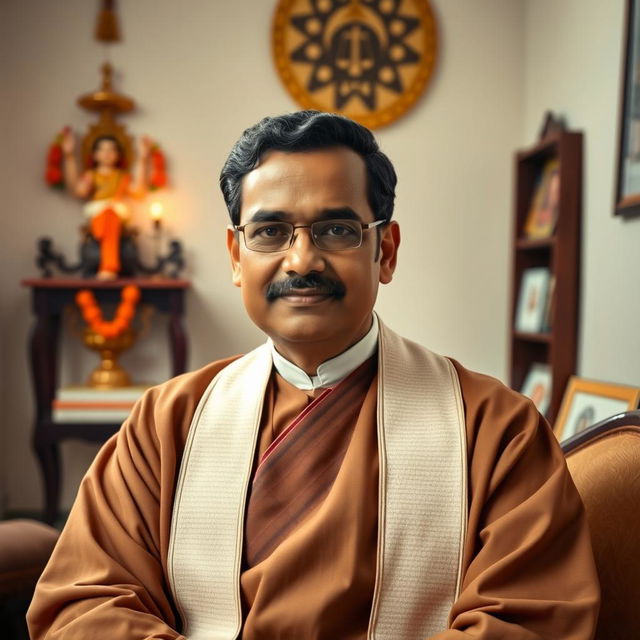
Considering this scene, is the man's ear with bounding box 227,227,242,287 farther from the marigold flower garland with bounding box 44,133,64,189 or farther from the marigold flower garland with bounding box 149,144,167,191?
the marigold flower garland with bounding box 44,133,64,189

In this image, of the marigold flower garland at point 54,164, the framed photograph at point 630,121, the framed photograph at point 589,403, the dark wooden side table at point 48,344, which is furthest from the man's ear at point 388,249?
the marigold flower garland at point 54,164

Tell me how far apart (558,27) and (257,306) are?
2.95 m

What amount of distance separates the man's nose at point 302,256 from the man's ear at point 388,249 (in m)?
0.22

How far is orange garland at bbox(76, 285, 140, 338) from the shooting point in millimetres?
3918

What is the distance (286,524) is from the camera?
4.77ft

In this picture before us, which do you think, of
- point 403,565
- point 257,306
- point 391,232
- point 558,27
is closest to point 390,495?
point 403,565

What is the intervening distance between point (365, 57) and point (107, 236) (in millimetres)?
1657

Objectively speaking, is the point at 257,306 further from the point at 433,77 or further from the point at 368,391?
the point at 433,77

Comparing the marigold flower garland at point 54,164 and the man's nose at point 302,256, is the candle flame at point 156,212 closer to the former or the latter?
the marigold flower garland at point 54,164

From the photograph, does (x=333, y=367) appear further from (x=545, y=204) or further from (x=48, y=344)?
(x=48, y=344)

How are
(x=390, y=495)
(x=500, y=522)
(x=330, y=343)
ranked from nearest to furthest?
(x=500, y=522)
(x=390, y=495)
(x=330, y=343)

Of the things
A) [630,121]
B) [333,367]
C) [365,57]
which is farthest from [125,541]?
[365,57]

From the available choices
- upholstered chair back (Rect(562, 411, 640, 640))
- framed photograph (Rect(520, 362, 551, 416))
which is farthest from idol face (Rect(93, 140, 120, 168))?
upholstered chair back (Rect(562, 411, 640, 640))

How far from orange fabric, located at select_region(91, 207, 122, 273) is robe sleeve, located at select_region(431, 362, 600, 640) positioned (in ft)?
9.49
